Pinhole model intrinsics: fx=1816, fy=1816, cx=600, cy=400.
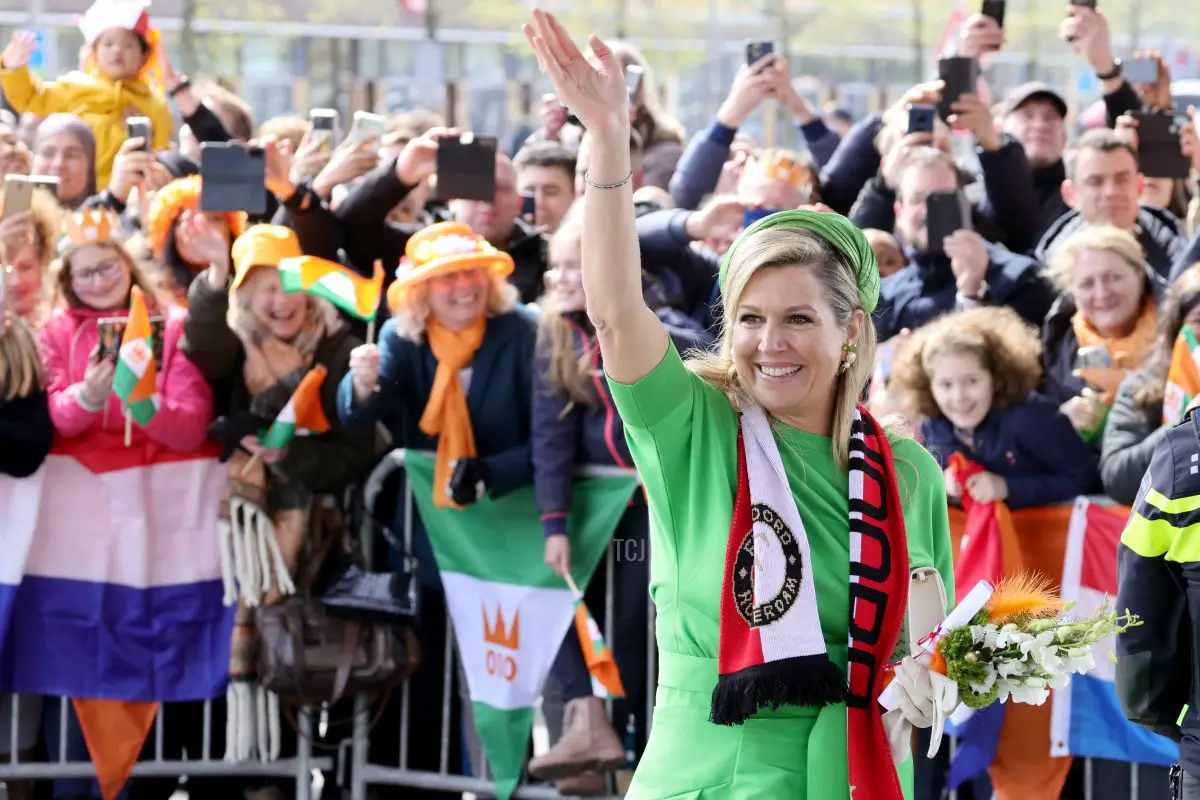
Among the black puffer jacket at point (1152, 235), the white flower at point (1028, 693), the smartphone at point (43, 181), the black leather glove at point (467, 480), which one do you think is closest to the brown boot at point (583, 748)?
the black leather glove at point (467, 480)

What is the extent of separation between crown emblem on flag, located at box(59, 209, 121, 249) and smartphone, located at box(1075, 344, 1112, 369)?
3.45 meters

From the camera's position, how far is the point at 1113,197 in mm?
7027

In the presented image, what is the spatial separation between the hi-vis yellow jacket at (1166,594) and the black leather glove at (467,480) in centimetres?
276

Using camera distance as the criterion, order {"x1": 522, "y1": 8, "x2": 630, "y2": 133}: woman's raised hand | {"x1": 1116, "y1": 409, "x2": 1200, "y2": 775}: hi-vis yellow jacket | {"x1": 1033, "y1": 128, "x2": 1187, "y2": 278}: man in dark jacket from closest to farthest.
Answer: {"x1": 522, "y1": 8, "x2": 630, "y2": 133}: woman's raised hand, {"x1": 1116, "y1": 409, "x2": 1200, "y2": 775}: hi-vis yellow jacket, {"x1": 1033, "y1": 128, "x2": 1187, "y2": 278}: man in dark jacket

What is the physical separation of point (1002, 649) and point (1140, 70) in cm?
535

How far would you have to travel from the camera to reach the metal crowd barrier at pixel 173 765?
21.6 ft

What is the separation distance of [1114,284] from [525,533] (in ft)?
7.25

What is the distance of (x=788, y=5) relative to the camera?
2242 cm

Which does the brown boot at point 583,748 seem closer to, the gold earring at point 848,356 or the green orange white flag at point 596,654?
the green orange white flag at point 596,654

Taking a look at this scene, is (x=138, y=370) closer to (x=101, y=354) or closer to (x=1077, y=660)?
(x=101, y=354)

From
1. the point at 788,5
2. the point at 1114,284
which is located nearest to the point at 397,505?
the point at 1114,284

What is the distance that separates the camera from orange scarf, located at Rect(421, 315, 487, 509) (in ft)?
20.7

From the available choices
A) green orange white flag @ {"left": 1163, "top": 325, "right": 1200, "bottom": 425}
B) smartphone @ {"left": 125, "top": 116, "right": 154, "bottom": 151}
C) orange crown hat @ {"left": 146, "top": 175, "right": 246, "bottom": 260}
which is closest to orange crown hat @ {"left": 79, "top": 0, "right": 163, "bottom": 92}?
smartphone @ {"left": 125, "top": 116, "right": 154, "bottom": 151}

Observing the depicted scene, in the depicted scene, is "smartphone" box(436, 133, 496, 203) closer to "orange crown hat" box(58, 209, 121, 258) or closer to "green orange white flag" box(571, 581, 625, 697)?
"orange crown hat" box(58, 209, 121, 258)
